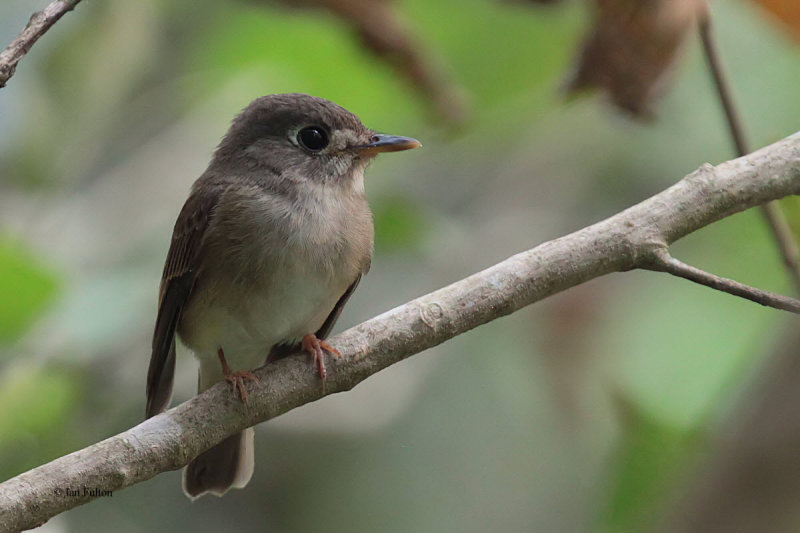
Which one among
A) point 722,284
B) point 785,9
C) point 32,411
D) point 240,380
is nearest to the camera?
point 722,284

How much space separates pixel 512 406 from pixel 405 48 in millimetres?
2616

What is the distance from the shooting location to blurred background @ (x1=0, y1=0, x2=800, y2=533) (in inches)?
151

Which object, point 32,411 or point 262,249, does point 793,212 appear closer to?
point 262,249

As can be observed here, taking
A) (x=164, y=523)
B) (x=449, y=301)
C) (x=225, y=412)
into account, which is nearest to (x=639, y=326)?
(x=449, y=301)

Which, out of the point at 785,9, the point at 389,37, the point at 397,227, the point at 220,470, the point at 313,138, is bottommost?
the point at 220,470

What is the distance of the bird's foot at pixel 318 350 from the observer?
3256 millimetres

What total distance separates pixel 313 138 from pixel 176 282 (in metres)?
0.73

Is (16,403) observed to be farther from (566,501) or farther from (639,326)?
(566,501)

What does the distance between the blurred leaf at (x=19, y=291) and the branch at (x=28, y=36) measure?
1246 millimetres

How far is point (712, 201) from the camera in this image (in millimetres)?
3090

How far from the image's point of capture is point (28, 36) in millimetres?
2635

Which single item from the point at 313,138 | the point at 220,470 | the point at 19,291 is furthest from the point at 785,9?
the point at 19,291

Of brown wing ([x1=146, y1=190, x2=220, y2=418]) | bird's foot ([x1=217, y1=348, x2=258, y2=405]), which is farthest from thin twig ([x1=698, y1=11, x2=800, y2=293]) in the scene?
brown wing ([x1=146, y1=190, x2=220, y2=418])

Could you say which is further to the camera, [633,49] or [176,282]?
[176,282]
